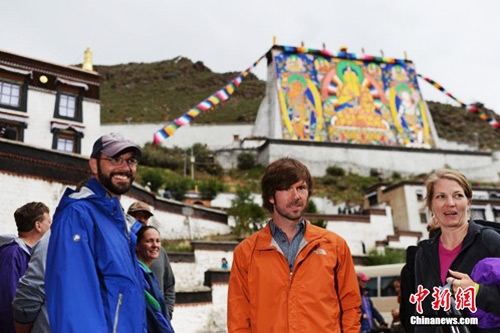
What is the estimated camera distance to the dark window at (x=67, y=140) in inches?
876

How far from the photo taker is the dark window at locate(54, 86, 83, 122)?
2277 centimetres

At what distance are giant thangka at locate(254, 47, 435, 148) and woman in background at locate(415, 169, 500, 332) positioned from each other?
1527 inches

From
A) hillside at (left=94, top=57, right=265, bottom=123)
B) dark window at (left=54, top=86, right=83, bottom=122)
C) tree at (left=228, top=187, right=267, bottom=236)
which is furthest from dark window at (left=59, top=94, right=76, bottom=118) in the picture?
hillside at (left=94, top=57, right=265, bottom=123)

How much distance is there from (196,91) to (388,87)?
54154 mm

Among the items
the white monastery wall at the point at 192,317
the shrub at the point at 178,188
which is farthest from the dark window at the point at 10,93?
the white monastery wall at the point at 192,317

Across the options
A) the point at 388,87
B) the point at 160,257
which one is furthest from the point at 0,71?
the point at 388,87

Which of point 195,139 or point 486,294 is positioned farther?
point 195,139

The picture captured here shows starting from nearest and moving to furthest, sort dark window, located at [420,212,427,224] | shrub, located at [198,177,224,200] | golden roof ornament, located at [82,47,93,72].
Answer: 1. golden roof ornament, located at [82,47,93,72]
2. dark window, located at [420,212,427,224]
3. shrub, located at [198,177,224,200]

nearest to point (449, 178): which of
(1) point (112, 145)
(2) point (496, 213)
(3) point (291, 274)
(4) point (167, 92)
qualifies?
(3) point (291, 274)

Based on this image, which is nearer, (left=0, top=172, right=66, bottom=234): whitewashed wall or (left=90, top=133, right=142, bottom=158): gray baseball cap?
(left=90, top=133, right=142, bottom=158): gray baseball cap

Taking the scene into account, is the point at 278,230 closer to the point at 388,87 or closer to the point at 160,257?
the point at 160,257

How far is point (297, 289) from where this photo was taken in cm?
323

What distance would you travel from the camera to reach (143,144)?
5166cm

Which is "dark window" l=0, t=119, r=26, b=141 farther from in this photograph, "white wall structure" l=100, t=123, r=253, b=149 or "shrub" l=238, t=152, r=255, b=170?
"white wall structure" l=100, t=123, r=253, b=149
